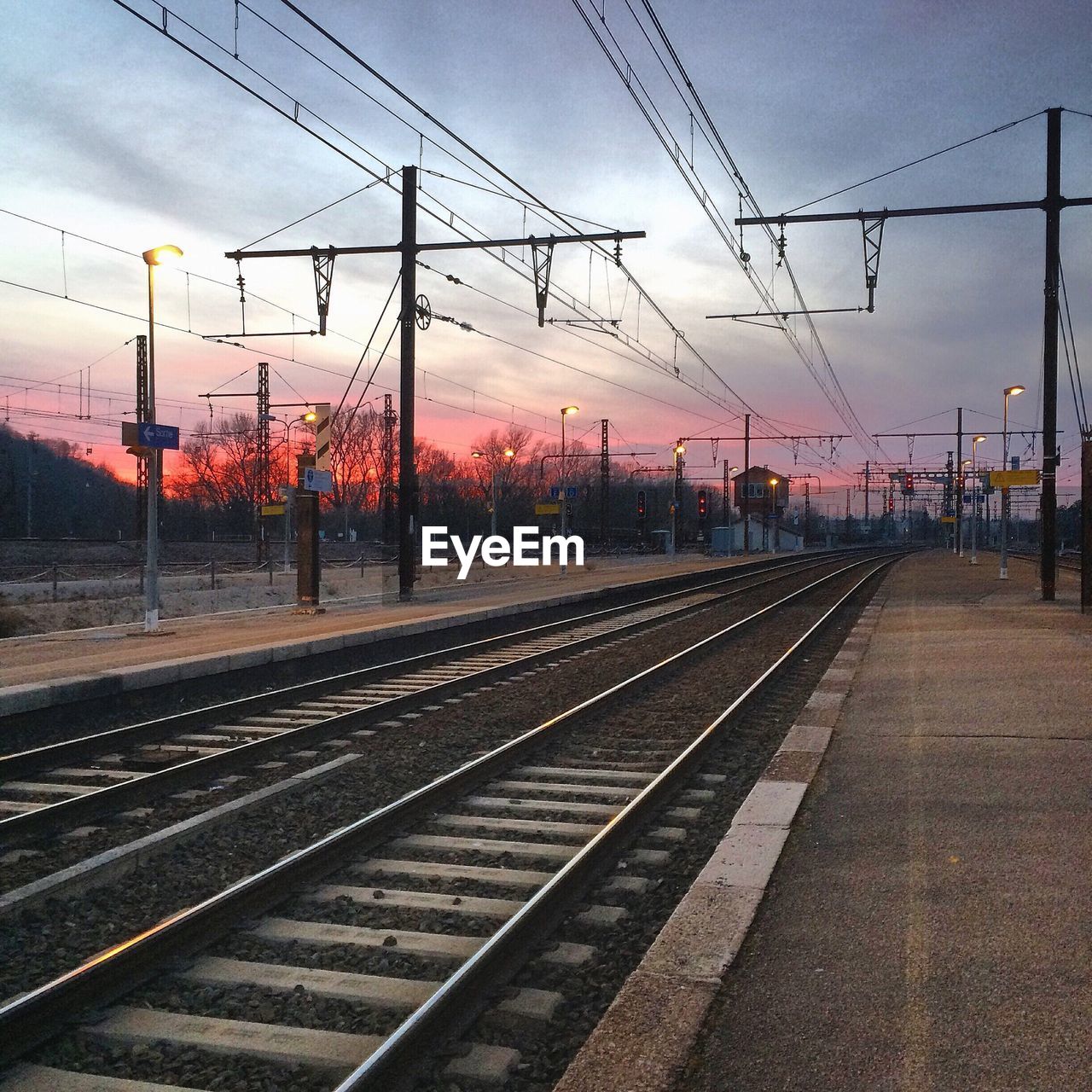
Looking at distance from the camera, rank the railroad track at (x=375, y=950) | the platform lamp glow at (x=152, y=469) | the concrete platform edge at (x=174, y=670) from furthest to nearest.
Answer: the platform lamp glow at (x=152, y=469) → the concrete platform edge at (x=174, y=670) → the railroad track at (x=375, y=950)

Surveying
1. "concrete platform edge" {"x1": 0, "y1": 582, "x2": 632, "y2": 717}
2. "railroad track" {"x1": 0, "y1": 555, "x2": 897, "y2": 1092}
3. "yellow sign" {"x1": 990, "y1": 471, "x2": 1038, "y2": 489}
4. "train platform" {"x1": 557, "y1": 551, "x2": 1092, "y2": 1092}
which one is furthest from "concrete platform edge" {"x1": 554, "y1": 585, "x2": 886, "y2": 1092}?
"yellow sign" {"x1": 990, "y1": 471, "x2": 1038, "y2": 489}

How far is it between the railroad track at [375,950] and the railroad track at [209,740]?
6.16 feet

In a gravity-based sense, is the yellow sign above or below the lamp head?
below

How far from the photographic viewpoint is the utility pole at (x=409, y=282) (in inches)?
779

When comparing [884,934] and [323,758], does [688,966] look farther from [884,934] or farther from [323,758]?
[323,758]

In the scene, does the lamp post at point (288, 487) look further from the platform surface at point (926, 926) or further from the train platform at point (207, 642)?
the platform surface at point (926, 926)

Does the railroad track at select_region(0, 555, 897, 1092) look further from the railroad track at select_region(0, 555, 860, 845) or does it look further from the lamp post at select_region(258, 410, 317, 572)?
the lamp post at select_region(258, 410, 317, 572)

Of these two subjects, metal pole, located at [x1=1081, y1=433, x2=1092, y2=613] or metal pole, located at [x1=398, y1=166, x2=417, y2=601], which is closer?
metal pole, located at [x1=1081, y1=433, x2=1092, y2=613]

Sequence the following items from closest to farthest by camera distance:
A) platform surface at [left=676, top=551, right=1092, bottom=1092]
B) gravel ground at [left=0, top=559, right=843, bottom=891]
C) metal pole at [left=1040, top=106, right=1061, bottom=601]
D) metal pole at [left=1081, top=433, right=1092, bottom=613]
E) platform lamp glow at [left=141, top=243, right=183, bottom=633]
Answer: platform surface at [left=676, top=551, right=1092, bottom=1092]
gravel ground at [left=0, top=559, right=843, bottom=891]
platform lamp glow at [left=141, top=243, right=183, bottom=633]
metal pole at [left=1081, top=433, right=1092, bottom=613]
metal pole at [left=1040, top=106, right=1061, bottom=601]

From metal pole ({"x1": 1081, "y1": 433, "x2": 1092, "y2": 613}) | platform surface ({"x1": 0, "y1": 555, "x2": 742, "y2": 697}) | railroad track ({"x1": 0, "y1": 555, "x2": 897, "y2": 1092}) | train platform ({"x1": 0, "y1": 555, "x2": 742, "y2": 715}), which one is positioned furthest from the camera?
metal pole ({"x1": 1081, "y1": 433, "x2": 1092, "y2": 613})

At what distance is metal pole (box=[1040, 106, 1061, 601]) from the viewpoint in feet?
69.6

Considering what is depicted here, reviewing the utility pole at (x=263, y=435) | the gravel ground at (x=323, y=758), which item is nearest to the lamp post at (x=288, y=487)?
the utility pole at (x=263, y=435)

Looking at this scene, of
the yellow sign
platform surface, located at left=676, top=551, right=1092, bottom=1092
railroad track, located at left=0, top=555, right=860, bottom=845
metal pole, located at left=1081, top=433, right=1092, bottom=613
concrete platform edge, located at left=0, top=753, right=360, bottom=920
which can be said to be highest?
the yellow sign

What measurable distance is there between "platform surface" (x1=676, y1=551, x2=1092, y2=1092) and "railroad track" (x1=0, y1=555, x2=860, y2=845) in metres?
4.32
